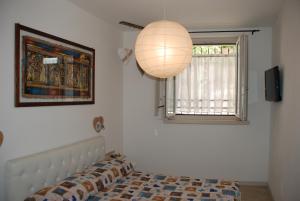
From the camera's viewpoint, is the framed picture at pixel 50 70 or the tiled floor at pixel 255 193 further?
the tiled floor at pixel 255 193

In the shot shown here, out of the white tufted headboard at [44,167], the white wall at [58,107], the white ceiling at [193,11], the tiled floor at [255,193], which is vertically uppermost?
the white ceiling at [193,11]

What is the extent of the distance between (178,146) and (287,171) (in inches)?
76.6

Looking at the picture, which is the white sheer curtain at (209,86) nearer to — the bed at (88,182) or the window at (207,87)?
the window at (207,87)

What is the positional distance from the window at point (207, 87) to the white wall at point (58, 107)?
0.93 metres

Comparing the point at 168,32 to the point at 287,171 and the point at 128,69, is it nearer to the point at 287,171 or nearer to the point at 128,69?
the point at 287,171

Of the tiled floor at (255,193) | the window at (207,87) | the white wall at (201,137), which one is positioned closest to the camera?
the tiled floor at (255,193)

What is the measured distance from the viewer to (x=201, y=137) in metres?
4.69

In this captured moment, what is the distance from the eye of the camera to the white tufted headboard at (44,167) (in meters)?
2.33

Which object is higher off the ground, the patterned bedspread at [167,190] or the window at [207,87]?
the window at [207,87]

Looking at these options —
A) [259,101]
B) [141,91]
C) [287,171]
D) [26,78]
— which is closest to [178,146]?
[141,91]

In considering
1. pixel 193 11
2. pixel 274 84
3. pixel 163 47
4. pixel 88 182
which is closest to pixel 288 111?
pixel 274 84

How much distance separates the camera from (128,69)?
4914 millimetres

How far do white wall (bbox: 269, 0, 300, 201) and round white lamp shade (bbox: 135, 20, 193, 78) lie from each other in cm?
133

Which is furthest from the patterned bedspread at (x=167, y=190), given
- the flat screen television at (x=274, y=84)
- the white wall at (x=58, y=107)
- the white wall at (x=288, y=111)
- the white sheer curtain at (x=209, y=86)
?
the white sheer curtain at (x=209, y=86)
